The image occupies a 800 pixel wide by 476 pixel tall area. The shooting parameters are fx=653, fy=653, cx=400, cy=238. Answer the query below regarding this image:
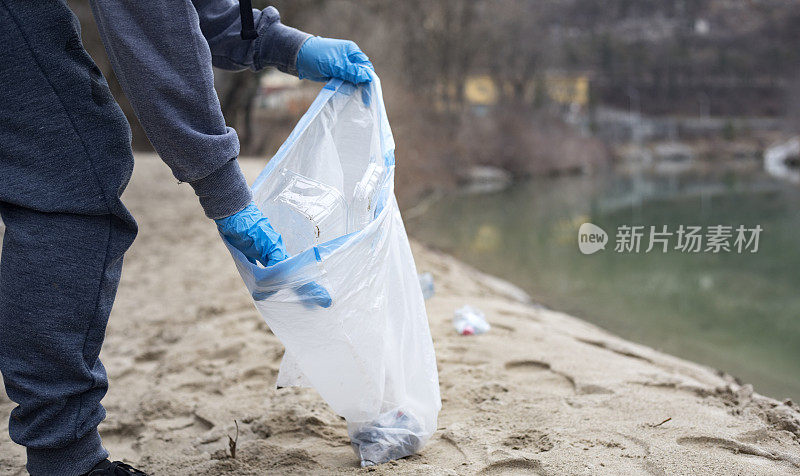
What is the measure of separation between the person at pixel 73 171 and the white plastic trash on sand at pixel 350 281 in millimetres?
219

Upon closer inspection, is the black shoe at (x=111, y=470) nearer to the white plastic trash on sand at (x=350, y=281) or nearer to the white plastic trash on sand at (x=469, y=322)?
the white plastic trash on sand at (x=350, y=281)

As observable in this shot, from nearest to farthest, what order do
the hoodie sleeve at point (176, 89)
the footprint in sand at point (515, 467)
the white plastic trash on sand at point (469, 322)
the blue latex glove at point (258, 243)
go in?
the hoodie sleeve at point (176, 89), the blue latex glove at point (258, 243), the footprint in sand at point (515, 467), the white plastic trash on sand at point (469, 322)

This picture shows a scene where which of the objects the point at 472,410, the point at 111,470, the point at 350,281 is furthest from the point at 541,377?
the point at 111,470

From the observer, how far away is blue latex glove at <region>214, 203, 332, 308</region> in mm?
1311

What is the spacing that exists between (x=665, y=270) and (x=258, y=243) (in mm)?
5816

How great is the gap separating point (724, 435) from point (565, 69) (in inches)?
1497

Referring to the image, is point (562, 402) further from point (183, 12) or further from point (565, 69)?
point (565, 69)

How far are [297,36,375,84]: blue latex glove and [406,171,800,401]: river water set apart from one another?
286cm

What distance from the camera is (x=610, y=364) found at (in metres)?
2.42

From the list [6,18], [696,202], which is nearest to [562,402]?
[6,18]

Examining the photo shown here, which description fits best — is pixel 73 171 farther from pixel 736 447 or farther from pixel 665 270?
pixel 665 270

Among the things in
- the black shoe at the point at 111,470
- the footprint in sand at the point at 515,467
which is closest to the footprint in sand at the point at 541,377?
the footprint in sand at the point at 515,467

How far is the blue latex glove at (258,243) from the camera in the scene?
Answer: 1.31m

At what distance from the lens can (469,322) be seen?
270 cm
